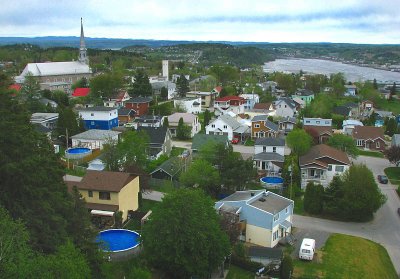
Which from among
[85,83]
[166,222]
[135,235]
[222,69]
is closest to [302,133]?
[135,235]

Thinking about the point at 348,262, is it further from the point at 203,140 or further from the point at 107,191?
the point at 203,140

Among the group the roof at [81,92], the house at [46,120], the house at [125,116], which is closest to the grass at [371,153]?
the house at [125,116]

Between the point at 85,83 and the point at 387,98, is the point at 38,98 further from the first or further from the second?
the point at 387,98

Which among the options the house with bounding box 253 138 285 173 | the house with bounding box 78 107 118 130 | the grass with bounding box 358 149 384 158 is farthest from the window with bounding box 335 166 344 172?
the house with bounding box 78 107 118 130

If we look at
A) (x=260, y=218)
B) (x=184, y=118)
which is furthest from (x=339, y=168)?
(x=184, y=118)

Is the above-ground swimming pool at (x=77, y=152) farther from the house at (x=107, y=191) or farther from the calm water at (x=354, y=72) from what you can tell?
the calm water at (x=354, y=72)

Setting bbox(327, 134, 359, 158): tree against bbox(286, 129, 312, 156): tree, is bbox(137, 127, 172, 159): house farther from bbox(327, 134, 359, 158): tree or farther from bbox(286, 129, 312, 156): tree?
bbox(327, 134, 359, 158): tree
